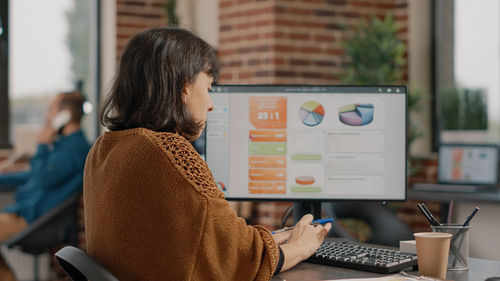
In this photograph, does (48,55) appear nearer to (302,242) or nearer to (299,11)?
(299,11)

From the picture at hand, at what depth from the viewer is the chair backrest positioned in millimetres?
1391

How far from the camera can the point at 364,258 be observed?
170 centimetres

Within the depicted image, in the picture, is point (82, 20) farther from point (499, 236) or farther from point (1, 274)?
point (499, 236)

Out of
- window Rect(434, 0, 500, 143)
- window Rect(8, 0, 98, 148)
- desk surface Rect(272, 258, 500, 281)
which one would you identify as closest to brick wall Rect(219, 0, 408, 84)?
window Rect(434, 0, 500, 143)

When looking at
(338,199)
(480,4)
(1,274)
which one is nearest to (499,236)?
(480,4)

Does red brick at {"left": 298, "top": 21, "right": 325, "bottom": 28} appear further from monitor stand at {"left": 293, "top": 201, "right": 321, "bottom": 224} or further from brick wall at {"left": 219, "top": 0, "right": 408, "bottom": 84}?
monitor stand at {"left": 293, "top": 201, "right": 321, "bottom": 224}

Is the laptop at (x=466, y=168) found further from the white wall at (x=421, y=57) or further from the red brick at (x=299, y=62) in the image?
the red brick at (x=299, y=62)

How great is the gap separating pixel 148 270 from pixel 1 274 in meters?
3.10

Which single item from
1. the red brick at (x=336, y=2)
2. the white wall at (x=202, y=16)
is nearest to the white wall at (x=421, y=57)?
the red brick at (x=336, y=2)

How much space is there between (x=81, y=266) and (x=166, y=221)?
20 centimetres

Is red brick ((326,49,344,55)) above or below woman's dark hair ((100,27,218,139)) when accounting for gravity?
above

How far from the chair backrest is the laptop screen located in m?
2.94

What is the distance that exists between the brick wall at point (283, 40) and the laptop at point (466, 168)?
82 cm

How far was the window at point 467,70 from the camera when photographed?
169 inches
